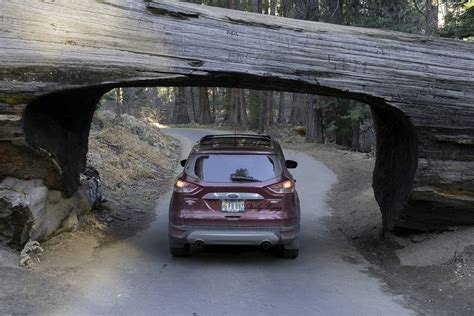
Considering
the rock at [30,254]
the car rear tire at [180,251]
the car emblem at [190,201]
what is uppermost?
the car emblem at [190,201]

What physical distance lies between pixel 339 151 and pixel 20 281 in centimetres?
1986

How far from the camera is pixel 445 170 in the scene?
8.71 meters

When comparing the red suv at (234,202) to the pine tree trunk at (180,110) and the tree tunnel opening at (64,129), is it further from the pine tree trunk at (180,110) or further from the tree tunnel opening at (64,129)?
the pine tree trunk at (180,110)

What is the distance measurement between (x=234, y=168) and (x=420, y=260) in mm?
3281

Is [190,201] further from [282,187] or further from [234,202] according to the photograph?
[282,187]

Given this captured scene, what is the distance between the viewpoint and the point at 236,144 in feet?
30.1

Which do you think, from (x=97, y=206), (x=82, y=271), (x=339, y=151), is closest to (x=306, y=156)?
(x=339, y=151)

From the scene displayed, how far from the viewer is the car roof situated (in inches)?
343

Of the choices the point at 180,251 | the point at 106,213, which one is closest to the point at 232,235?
the point at 180,251

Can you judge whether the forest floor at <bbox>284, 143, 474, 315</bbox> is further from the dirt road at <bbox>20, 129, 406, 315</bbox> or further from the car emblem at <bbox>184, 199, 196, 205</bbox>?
the car emblem at <bbox>184, 199, 196, 205</bbox>

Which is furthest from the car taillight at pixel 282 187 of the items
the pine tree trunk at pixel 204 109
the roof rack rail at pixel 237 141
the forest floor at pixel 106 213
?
the pine tree trunk at pixel 204 109

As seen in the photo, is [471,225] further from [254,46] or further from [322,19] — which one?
[322,19]

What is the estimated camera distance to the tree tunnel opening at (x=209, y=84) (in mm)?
8648

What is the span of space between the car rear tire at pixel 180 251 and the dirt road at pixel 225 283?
10cm
